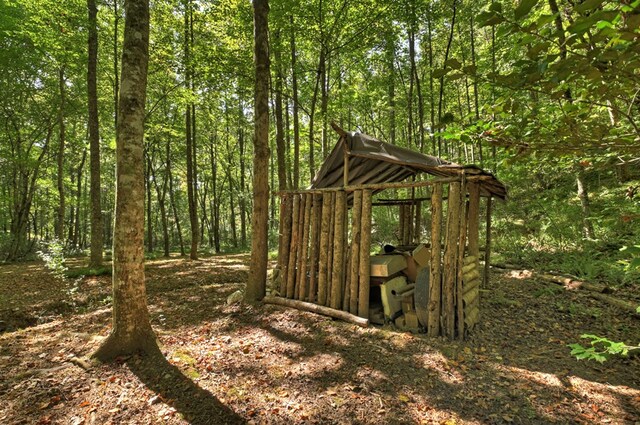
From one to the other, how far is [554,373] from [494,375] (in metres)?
0.82

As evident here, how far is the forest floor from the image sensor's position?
10.5 ft

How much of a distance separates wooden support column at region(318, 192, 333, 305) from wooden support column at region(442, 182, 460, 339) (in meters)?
2.31

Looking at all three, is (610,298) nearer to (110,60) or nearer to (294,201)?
(294,201)

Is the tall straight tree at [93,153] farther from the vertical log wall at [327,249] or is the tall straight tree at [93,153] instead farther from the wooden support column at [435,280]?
the wooden support column at [435,280]

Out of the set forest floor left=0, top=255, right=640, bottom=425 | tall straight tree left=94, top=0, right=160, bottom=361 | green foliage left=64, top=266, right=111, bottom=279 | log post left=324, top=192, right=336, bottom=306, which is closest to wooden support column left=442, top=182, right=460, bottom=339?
forest floor left=0, top=255, right=640, bottom=425

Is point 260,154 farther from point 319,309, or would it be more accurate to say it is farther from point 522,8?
point 522,8

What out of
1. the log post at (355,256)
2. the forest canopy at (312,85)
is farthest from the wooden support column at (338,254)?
the forest canopy at (312,85)

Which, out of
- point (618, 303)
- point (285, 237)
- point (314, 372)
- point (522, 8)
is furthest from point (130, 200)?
point (618, 303)

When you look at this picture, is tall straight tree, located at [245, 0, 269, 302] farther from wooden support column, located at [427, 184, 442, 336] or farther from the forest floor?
wooden support column, located at [427, 184, 442, 336]

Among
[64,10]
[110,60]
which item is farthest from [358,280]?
[110,60]

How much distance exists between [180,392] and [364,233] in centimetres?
376

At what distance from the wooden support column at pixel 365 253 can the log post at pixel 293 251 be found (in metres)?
1.71

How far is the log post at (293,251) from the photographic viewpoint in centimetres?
672

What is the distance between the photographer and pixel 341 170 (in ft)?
21.7
